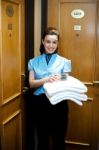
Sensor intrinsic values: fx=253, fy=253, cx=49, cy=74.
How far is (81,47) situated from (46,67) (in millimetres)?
514

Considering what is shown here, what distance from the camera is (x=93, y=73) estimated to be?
8.45ft

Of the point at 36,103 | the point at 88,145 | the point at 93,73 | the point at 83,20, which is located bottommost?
the point at 88,145

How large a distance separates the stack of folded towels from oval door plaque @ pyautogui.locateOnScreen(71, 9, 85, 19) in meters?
0.75

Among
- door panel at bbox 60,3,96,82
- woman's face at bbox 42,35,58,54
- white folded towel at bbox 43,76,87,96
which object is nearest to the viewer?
white folded towel at bbox 43,76,87,96

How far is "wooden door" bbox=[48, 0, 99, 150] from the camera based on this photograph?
250 cm

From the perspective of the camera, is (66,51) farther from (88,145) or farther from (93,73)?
(88,145)

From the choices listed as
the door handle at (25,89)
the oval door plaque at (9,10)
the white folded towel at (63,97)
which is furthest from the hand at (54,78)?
the oval door plaque at (9,10)

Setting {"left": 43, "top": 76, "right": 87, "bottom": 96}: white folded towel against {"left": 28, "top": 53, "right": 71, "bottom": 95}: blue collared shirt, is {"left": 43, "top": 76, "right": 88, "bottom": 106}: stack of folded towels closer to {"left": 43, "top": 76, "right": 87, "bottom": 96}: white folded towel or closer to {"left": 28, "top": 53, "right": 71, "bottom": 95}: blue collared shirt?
{"left": 43, "top": 76, "right": 87, "bottom": 96}: white folded towel

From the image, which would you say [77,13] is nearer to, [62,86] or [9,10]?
[9,10]

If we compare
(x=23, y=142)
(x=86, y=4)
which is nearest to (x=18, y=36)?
(x=86, y=4)

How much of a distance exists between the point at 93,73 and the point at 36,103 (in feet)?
2.27

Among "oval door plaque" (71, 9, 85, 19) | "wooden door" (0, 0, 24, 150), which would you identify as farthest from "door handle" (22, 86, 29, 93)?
"oval door plaque" (71, 9, 85, 19)

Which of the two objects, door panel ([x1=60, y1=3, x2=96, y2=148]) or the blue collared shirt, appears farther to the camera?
door panel ([x1=60, y1=3, x2=96, y2=148])

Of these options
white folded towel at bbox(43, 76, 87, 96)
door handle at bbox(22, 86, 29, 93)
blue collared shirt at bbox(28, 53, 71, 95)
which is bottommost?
door handle at bbox(22, 86, 29, 93)
